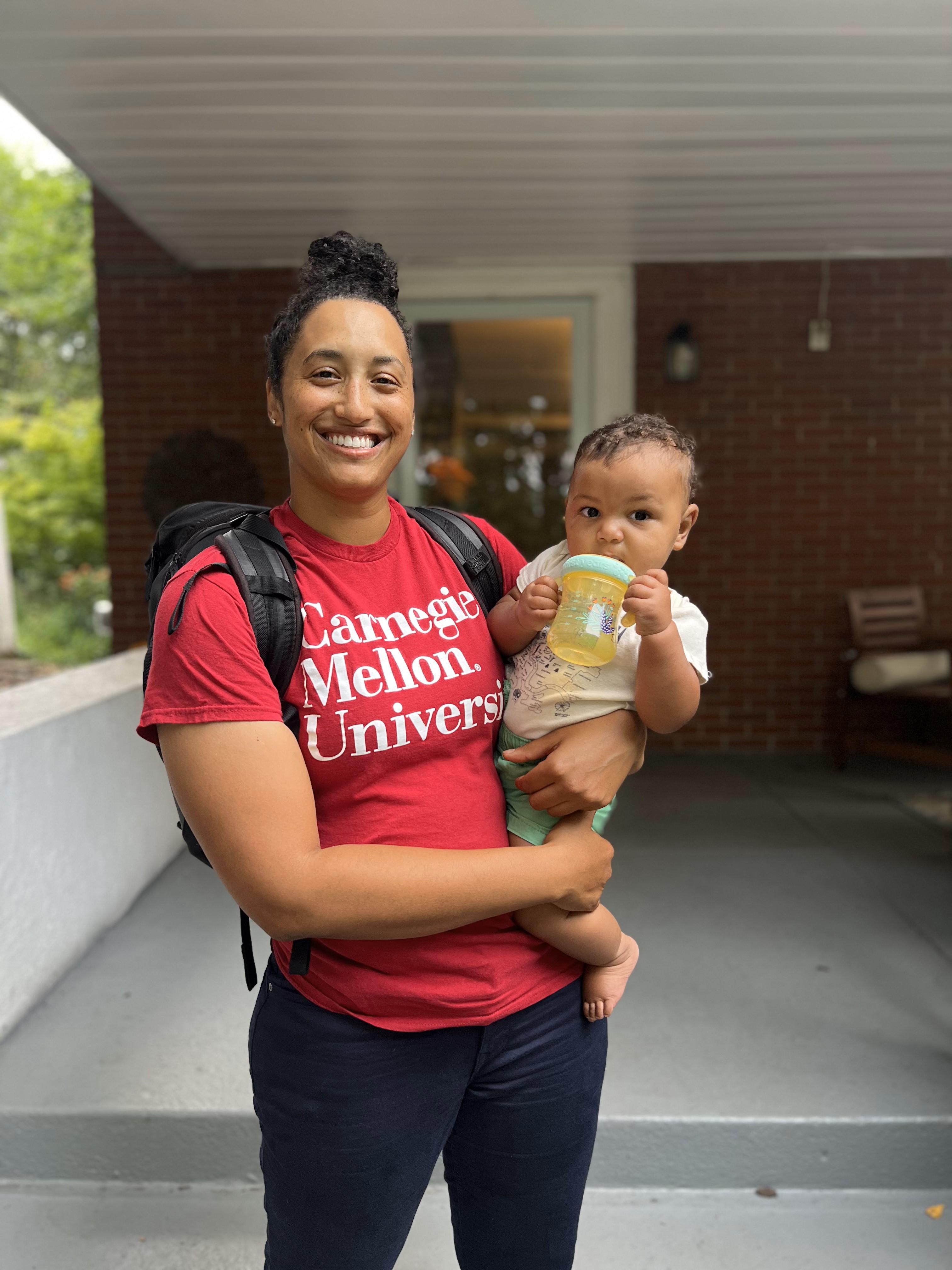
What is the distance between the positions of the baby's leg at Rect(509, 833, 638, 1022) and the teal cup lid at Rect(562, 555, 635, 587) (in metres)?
0.34

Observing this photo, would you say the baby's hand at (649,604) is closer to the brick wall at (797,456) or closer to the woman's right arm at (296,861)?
the woman's right arm at (296,861)

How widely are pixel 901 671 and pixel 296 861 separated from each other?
4.80 meters

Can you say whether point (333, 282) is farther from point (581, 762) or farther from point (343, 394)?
point (581, 762)

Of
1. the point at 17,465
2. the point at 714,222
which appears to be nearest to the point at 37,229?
the point at 17,465

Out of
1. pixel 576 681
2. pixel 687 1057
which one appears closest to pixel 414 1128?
pixel 576 681

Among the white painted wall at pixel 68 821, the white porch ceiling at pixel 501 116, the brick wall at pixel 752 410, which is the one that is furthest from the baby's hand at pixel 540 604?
the brick wall at pixel 752 410

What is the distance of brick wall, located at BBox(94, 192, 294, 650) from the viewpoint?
547 cm

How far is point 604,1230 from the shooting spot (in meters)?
2.00

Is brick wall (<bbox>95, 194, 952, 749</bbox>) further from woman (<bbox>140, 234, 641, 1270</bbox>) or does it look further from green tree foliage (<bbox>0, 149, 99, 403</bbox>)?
green tree foliage (<bbox>0, 149, 99, 403</bbox>)

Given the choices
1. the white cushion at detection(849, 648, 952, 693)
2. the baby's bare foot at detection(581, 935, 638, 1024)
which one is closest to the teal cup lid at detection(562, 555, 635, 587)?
the baby's bare foot at detection(581, 935, 638, 1024)

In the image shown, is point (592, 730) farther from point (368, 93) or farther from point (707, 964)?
point (368, 93)

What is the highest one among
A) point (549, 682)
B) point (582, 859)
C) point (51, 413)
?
point (51, 413)

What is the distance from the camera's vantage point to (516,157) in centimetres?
399

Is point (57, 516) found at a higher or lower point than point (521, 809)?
higher
